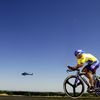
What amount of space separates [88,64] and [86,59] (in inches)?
11.6

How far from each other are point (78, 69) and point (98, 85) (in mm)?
1363

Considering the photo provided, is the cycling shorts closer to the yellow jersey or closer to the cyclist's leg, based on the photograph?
the cyclist's leg

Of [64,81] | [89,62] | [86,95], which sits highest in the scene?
[89,62]

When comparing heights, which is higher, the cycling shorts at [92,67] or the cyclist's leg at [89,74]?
the cycling shorts at [92,67]

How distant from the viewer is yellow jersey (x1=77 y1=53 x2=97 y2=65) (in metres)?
13.5

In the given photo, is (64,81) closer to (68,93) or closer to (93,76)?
(68,93)

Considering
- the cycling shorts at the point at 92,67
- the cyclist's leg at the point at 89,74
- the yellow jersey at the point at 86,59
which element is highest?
the yellow jersey at the point at 86,59

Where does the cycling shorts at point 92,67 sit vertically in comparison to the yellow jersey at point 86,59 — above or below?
below

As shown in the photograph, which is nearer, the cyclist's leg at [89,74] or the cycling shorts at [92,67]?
the cyclist's leg at [89,74]

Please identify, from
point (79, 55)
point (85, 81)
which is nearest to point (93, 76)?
point (85, 81)

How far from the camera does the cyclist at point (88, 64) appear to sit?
13.5m

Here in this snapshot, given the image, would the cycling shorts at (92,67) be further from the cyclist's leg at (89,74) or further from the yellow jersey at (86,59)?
the yellow jersey at (86,59)

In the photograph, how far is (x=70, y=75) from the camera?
14141 mm

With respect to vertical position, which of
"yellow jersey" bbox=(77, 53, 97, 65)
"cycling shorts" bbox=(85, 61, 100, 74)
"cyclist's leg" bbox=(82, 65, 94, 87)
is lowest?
"cyclist's leg" bbox=(82, 65, 94, 87)
